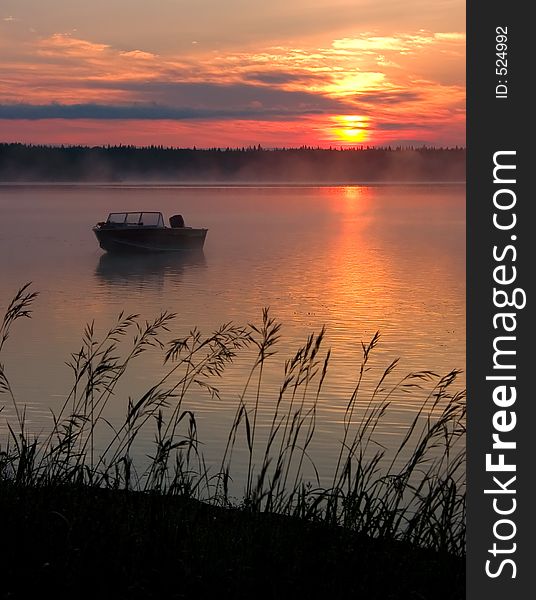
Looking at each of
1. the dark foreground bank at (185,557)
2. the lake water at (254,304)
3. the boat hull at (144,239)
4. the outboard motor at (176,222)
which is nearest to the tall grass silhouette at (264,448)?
the dark foreground bank at (185,557)

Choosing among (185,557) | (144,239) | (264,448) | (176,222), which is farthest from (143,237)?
(185,557)

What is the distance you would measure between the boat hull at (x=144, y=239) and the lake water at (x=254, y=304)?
74 cm

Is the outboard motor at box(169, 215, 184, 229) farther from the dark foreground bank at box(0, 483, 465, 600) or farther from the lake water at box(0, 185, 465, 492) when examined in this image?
the dark foreground bank at box(0, 483, 465, 600)

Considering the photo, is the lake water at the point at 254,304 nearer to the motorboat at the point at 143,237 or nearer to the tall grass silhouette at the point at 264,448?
the tall grass silhouette at the point at 264,448

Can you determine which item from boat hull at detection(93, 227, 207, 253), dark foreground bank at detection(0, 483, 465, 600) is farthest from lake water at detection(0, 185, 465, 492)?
dark foreground bank at detection(0, 483, 465, 600)

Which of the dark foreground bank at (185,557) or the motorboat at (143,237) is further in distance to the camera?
the motorboat at (143,237)

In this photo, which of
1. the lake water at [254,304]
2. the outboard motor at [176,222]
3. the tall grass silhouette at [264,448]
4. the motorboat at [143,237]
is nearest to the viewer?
the tall grass silhouette at [264,448]

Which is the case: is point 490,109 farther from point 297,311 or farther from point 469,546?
point 297,311

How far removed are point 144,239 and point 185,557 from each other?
48402mm

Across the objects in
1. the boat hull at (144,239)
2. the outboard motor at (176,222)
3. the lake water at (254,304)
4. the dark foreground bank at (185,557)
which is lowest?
the dark foreground bank at (185,557)

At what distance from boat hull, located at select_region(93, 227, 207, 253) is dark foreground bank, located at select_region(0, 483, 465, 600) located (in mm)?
46722

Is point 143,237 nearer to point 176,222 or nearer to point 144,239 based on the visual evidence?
point 144,239

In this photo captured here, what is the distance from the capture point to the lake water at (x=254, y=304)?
664 inches
